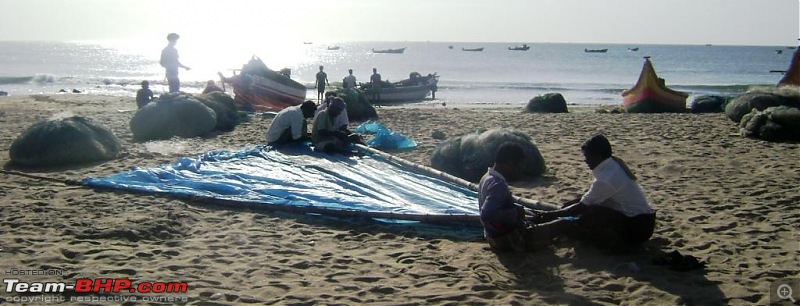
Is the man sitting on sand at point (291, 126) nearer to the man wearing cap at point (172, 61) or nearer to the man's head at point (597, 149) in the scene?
the man wearing cap at point (172, 61)

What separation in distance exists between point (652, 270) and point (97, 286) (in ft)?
12.7

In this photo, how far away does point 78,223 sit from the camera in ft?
20.1

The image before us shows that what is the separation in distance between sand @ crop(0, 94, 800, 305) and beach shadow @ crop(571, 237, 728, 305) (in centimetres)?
1

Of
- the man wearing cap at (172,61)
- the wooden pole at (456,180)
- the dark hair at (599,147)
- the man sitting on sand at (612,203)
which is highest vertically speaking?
the man wearing cap at (172,61)

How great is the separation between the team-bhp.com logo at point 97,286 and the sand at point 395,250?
11 cm

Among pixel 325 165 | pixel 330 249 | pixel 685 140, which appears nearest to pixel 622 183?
pixel 330 249

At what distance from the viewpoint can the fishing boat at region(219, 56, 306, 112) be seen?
19219 millimetres

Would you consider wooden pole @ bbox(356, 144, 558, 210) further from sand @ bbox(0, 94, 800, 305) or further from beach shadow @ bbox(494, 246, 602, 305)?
beach shadow @ bbox(494, 246, 602, 305)

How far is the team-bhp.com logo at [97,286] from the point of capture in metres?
4.45

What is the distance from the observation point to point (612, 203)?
5262 millimetres

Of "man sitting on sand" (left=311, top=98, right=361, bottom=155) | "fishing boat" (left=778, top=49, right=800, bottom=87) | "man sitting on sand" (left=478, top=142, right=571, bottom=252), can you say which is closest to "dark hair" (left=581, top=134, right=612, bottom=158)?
"man sitting on sand" (left=478, top=142, right=571, bottom=252)

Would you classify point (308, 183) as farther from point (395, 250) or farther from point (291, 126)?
point (291, 126)

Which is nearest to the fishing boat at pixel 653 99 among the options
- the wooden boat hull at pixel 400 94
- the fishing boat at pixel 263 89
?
the fishing boat at pixel 263 89

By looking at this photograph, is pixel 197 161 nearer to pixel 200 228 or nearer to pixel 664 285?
pixel 200 228
